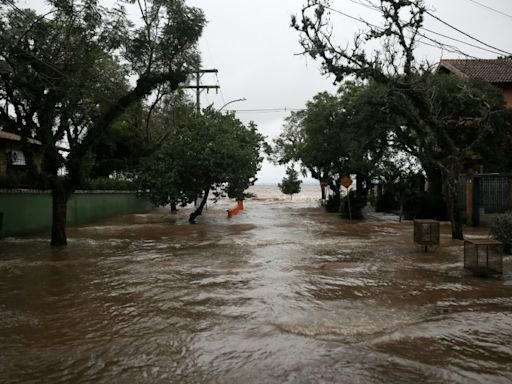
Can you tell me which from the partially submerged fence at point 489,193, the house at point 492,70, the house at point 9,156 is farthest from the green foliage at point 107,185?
the house at point 492,70

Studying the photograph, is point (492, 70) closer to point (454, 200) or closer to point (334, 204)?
point (334, 204)

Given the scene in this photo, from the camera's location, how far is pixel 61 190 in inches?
554

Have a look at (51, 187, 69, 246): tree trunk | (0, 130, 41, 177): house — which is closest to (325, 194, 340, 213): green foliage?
(0, 130, 41, 177): house

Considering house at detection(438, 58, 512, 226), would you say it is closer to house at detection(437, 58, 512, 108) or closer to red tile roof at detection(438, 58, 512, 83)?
red tile roof at detection(438, 58, 512, 83)

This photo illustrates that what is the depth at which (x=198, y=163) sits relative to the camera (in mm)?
21359

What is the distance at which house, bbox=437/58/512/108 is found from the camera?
31094 mm

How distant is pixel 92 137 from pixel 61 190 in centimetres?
191

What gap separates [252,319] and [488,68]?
32471 mm

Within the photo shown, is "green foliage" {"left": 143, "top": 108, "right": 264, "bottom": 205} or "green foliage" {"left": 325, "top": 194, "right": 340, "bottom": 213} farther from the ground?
"green foliage" {"left": 143, "top": 108, "right": 264, "bottom": 205}

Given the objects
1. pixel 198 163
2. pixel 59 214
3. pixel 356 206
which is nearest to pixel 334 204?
pixel 356 206

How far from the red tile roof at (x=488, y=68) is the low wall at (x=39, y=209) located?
947 inches

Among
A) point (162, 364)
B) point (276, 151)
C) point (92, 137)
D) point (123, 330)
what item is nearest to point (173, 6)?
point (92, 137)

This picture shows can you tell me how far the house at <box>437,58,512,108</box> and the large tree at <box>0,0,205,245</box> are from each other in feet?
75.4

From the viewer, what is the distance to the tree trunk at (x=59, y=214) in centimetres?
1407
